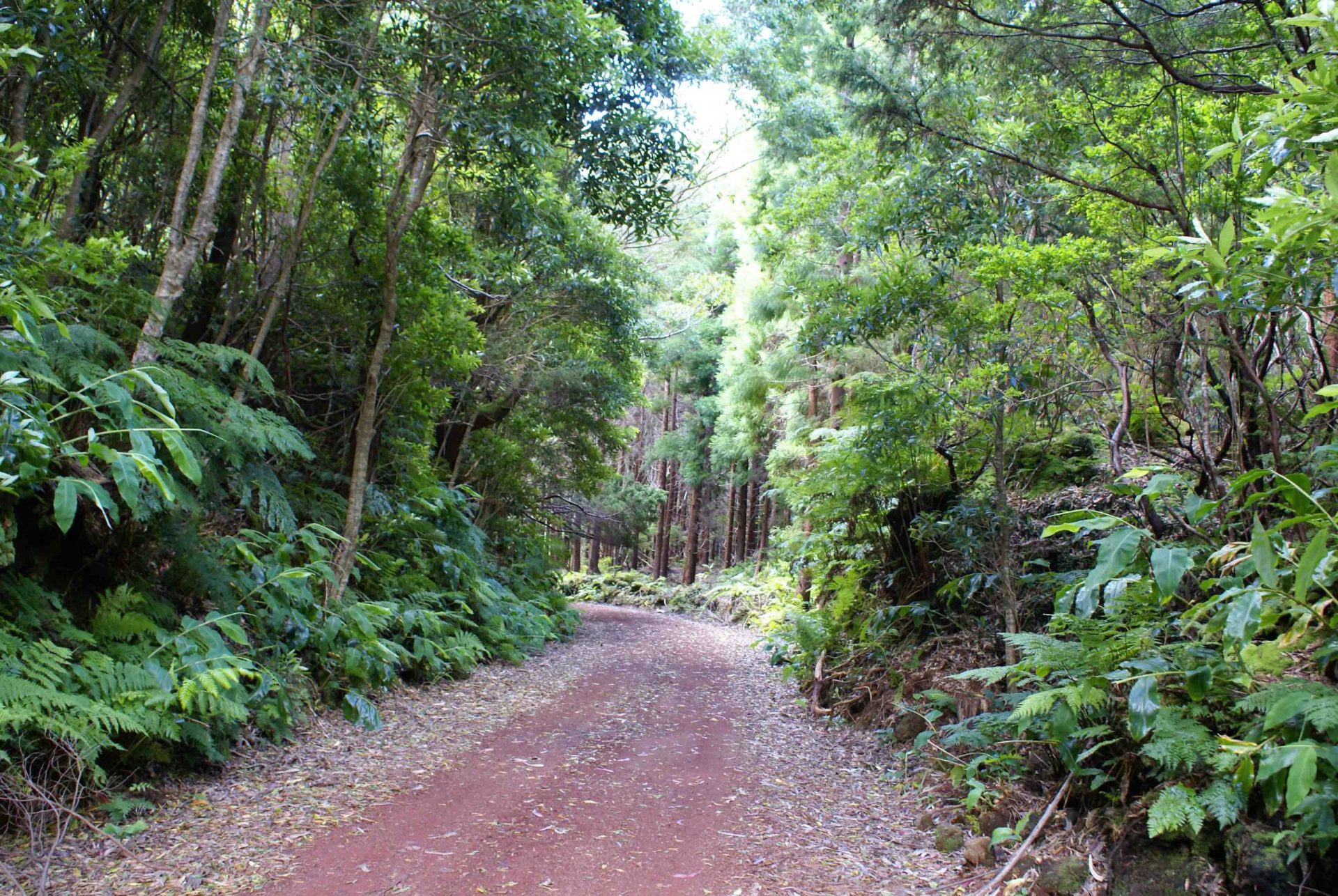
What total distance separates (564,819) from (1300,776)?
3519mm

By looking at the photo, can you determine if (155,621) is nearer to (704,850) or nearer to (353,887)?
(353,887)

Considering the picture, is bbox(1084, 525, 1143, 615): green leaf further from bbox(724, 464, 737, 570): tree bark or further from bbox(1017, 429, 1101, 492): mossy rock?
bbox(724, 464, 737, 570): tree bark

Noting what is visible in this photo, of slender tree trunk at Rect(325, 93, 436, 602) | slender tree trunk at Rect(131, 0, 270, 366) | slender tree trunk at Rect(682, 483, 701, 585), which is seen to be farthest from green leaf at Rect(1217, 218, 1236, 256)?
slender tree trunk at Rect(682, 483, 701, 585)

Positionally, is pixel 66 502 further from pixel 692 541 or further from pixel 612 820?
pixel 692 541

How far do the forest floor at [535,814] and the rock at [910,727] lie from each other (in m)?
0.22

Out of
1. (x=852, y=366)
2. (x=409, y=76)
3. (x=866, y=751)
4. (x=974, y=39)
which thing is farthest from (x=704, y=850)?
(x=852, y=366)

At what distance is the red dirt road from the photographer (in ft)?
11.8

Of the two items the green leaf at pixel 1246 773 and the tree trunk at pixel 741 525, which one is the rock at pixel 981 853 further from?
the tree trunk at pixel 741 525

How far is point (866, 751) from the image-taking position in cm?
630

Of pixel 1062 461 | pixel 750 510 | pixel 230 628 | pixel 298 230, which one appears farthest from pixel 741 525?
pixel 230 628

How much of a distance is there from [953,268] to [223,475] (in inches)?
242

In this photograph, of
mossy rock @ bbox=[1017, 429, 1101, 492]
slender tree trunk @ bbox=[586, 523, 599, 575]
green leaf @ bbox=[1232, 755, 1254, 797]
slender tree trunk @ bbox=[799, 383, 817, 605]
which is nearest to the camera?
green leaf @ bbox=[1232, 755, 1254, 797]

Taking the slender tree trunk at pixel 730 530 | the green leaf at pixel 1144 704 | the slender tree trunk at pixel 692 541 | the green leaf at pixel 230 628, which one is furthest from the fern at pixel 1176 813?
the slender tree trunk at pixel 692 541

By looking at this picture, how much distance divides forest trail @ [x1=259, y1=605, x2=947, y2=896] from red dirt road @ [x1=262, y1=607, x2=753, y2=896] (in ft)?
0.04
